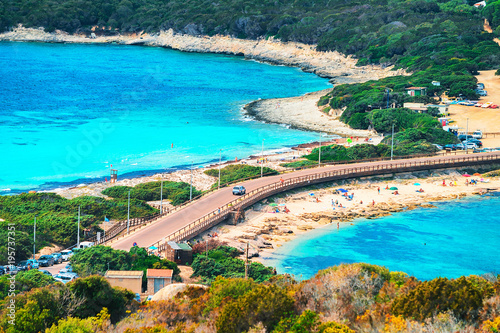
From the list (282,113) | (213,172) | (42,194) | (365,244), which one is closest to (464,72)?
(282,113)

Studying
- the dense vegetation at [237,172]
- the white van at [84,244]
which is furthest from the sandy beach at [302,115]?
the white van at [84,244]

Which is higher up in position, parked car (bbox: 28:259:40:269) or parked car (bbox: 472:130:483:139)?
parked car (bbox: 472:130:483:139)

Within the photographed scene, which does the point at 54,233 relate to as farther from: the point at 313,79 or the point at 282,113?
the point at 313,79

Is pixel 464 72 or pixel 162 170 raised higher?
pixel 464 72

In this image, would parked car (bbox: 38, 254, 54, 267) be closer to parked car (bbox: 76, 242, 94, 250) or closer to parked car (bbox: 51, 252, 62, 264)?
parked car (bbox: 51, 252, 62, 264)

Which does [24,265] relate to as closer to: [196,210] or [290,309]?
[196,210]

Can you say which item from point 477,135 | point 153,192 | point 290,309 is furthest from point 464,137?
point 290,309

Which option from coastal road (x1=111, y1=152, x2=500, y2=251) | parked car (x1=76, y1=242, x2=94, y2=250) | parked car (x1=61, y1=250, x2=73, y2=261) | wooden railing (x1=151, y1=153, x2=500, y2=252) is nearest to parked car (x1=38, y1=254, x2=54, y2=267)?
parked car (x1=61, y1=250, x2=73, y2=261)
